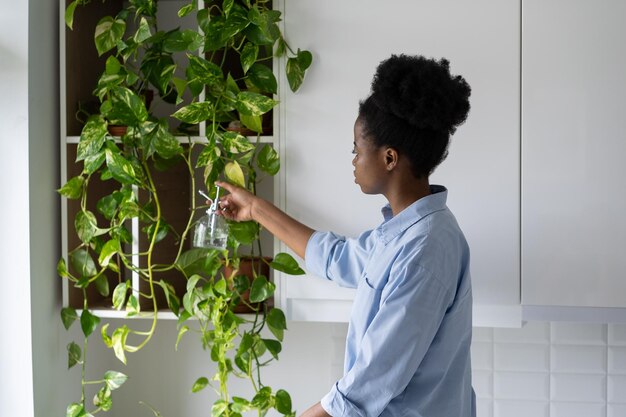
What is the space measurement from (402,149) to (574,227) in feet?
1.67

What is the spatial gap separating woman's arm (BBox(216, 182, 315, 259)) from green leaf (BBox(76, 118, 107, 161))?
0.27m

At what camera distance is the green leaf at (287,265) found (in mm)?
1827

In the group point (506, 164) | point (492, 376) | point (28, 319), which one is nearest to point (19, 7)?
point (28, 319)

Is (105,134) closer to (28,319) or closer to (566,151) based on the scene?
(28,319)

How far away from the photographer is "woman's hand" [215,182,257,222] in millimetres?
1836

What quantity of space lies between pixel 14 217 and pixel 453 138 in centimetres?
95

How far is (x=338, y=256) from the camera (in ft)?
5.74

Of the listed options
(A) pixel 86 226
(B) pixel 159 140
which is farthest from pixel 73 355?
(B) pixel 159 140

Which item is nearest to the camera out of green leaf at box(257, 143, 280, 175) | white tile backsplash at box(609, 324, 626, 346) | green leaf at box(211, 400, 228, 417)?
green leaf at box(257, 143, 280, 175)

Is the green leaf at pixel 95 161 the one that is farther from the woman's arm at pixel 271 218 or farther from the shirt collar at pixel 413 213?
the shirt collar at pixel 413 213

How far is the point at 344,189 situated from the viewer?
1832mm

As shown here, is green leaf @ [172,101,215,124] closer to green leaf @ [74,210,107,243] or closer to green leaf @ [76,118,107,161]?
green leaf @ [76,118,107,161]

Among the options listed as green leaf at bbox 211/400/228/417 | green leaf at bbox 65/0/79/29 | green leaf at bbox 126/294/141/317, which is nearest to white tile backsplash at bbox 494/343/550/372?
green leaf at bbox 211/400/228/417

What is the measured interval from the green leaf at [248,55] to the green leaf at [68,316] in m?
0.68
